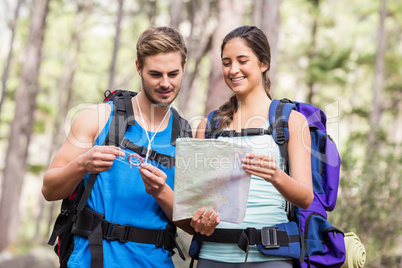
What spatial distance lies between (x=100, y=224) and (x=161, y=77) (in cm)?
99

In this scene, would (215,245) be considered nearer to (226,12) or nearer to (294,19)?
(226,12)

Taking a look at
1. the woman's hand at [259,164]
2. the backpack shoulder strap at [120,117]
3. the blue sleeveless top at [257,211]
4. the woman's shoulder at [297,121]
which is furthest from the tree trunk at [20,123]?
the woman's hand at [259,164]

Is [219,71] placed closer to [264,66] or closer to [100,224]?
[264,66]

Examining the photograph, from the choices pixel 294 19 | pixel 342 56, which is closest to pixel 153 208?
pixel 342 56

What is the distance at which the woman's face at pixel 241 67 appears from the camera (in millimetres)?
2904

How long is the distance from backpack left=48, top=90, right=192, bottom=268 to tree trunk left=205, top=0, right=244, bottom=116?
4.32m

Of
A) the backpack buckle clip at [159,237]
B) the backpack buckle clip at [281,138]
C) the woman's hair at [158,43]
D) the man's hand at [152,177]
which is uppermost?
the woman's hair at [158,43]

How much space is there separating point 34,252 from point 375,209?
8.24 meters

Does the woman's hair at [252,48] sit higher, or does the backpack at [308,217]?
the woman's hair at [252,48]

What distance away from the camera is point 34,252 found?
37.2ft

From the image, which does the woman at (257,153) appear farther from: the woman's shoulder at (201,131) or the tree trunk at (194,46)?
the tree trunk at (194,46)

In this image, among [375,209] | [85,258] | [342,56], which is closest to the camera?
[85,258]

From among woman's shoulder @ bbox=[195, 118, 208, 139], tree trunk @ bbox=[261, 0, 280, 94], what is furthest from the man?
tree trunk @ bbox=[261, 0, 280, 94]

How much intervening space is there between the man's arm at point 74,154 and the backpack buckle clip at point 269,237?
3.53ft
